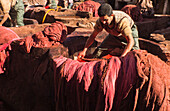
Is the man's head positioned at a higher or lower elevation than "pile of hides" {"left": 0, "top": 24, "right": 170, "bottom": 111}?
higher

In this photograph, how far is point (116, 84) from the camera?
159 cm

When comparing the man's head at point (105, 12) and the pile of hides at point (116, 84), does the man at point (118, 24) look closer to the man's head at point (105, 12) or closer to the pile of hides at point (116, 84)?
the man's head at point (105, 12)

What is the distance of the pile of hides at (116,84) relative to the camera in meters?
1.42

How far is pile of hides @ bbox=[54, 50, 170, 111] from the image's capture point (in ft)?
4.65

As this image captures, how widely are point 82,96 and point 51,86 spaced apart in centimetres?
63

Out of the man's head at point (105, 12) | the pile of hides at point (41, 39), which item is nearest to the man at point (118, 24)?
the man's head at point (105, 12)

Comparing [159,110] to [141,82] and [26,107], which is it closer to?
[141,82]

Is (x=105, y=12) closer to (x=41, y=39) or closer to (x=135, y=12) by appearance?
(x=41, y=39)

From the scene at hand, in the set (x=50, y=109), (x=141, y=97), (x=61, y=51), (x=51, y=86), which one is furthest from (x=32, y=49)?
(x=141, y=97)

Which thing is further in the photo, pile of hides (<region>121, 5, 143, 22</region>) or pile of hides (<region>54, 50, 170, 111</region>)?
pile of hides (<region>121, 5, 143, 22</region>)

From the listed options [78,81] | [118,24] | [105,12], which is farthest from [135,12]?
[78,81]

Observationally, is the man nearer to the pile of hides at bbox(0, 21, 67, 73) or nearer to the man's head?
the man's head

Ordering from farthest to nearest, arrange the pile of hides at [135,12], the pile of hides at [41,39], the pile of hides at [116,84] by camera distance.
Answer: the pile of hides at [135,12] → the pile of hides at [41,39] → the pile of hides at [116,84]

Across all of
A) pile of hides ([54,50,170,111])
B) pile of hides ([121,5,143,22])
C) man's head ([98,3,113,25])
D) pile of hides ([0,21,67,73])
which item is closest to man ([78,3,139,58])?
man's head ([98,3,113,25])
